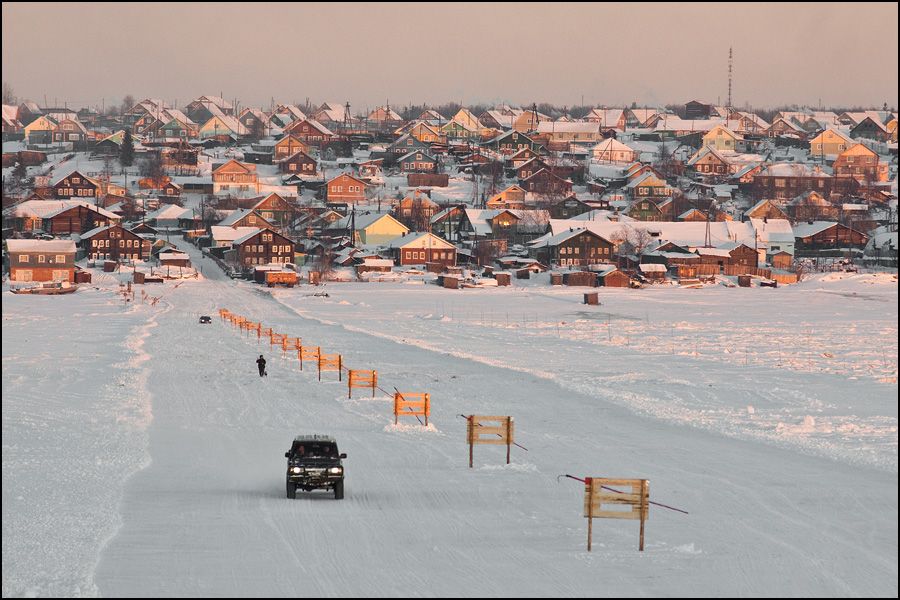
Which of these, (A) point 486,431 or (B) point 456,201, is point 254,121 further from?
(A) point 486,431

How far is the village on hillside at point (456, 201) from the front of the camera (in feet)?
290

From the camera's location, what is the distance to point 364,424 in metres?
24.3

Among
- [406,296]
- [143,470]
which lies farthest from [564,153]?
[143,470]

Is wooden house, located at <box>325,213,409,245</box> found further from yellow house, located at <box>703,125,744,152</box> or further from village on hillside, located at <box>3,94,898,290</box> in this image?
yellow house, located at <box>703,125,744,152</box>

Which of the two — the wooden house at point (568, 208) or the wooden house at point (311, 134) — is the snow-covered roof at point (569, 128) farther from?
the wooden house at point (568, 208)

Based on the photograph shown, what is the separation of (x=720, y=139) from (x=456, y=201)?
49.9 m

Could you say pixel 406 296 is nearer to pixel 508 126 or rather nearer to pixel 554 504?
pixel 554 504

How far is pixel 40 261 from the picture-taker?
7862 centimetres

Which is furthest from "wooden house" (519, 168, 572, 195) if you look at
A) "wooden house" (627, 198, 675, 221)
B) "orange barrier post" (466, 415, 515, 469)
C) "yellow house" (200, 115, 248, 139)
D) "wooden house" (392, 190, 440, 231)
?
"orange barrier post" (466, 415, 515, 469)

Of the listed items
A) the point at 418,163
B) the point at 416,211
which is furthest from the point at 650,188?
the point at 418,163

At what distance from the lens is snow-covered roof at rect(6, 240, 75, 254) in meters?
78.7

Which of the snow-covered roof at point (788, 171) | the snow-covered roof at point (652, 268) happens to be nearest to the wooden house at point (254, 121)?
the snow-covered roof at point (788, 171)

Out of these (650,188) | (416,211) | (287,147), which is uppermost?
(287,147)

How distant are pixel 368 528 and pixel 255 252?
76531mm
